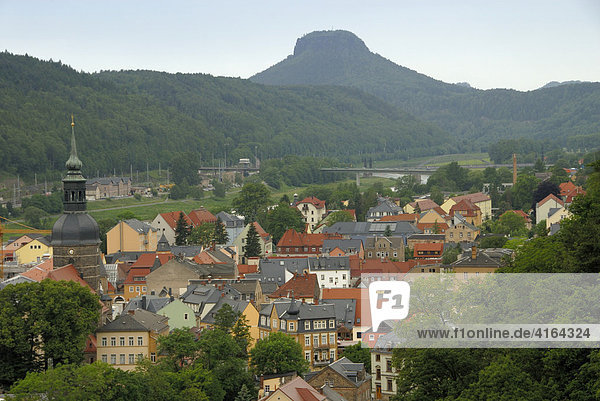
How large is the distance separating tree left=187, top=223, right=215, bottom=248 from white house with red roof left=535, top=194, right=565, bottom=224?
36363 mm

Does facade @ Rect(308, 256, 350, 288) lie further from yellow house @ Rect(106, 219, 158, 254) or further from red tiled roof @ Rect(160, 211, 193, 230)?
red tiled roof @ Rect(160, 211, 193, 230)

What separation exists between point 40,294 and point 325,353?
16.6m

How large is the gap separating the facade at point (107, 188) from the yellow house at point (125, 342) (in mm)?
102355

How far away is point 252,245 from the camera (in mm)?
97875

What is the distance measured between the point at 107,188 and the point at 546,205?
253 ft

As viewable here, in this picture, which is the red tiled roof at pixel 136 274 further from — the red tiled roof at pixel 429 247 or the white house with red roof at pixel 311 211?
the white house with red roof at pixel 311 211

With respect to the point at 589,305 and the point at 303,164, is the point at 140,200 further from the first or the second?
the point at 589,305

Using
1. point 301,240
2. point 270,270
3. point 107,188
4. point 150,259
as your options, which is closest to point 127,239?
point 301,240

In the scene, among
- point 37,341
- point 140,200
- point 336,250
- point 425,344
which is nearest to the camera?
point 425,344

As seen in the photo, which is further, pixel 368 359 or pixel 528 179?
pixel 528 179

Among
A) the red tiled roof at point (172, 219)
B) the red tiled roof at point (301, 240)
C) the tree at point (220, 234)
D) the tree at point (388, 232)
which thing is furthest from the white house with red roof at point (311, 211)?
the red tiled roof at point (301, 240)

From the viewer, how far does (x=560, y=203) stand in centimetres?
10744

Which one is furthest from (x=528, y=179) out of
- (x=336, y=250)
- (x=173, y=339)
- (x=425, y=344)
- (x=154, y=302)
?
(x=425, y=344)

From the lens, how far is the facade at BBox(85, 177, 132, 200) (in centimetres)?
15512
